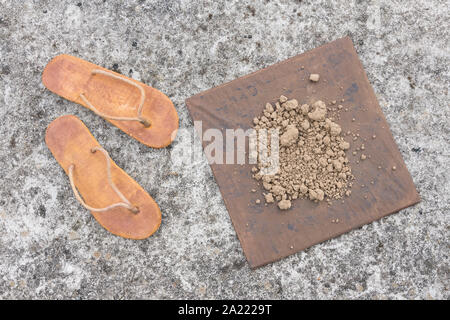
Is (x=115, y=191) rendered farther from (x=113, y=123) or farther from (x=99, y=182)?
(x=113, y=123)

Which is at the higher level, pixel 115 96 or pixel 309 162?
pixel 115 96

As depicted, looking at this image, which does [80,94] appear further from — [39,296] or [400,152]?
[400,152]

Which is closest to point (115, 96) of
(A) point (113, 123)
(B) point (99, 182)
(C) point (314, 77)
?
(A) point (113, 123)

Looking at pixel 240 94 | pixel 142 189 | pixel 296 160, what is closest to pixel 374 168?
pixel 296 160

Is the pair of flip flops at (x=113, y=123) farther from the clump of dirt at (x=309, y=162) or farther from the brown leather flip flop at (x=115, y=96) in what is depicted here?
the clump of dirt at (x=309, y=162)

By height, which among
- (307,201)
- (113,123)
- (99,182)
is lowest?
(307,201)

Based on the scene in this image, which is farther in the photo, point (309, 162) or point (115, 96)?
point (115, 96)
